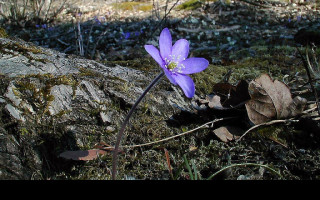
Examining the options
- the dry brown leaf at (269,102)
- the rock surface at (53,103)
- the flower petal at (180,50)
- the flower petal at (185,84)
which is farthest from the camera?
the dry brown leaf at (269,102)

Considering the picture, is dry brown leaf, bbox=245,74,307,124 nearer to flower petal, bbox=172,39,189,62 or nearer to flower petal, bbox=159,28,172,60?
flower petal, bbox=172,39,189,62

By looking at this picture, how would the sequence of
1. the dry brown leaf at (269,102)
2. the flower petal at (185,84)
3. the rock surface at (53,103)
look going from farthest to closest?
the dry brown leaf at (269,102) → the rock surface at (53,103) → the flower petal at (185,84)

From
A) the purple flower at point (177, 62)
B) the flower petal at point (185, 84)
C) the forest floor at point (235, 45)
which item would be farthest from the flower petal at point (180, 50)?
the forest floor at point (235, 45)

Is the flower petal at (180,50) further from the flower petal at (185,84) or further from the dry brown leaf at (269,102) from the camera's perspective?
the dry brown leaf at (269,102)

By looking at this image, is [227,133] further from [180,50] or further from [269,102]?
[180,50]

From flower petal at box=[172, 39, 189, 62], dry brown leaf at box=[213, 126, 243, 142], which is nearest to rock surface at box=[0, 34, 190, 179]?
dry brown leaf at box=[213, 126, 243, 142]

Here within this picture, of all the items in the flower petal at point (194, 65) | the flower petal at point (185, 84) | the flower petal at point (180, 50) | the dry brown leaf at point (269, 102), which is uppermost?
the flower petal at point (180, 50)
